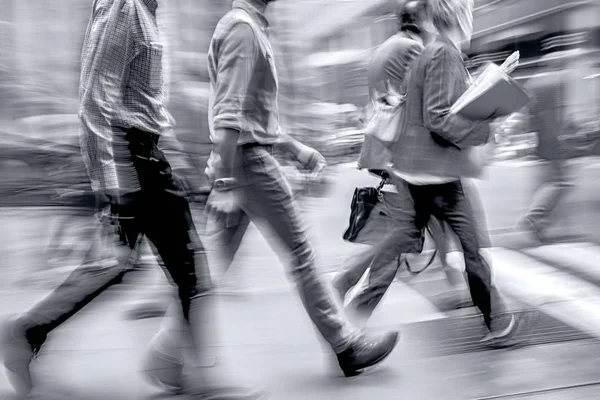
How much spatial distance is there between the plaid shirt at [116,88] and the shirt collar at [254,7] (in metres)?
0.38

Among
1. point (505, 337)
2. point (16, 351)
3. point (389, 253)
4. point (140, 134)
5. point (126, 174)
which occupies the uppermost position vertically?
point (140, 134)

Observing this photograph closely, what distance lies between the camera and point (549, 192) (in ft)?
20.1

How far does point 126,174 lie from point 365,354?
4.10 feet

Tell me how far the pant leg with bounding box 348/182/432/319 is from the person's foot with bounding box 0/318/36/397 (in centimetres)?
149

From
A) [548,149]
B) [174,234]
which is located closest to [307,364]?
[174,234]

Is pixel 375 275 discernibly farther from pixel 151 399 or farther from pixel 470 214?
pixel 151 399

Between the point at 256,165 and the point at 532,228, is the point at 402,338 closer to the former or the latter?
the point at 256,165

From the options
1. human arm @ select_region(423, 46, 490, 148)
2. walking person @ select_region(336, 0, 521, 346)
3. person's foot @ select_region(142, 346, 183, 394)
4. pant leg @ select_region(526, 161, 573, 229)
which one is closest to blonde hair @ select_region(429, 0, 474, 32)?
walking person @ select_region(336, 0, 521, 346)

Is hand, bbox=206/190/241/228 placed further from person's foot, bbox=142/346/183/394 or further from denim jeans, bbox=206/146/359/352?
person's foot, bbox=142/346/183/394

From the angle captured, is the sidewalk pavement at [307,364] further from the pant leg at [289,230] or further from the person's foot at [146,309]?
the pant leg at [289,230]

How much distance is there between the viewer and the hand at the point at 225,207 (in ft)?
11.0

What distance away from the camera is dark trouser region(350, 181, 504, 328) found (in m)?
3.93

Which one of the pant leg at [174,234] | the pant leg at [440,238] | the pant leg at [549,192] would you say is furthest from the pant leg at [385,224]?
the pant leg at [549,192]

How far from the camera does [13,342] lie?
3.24 m
